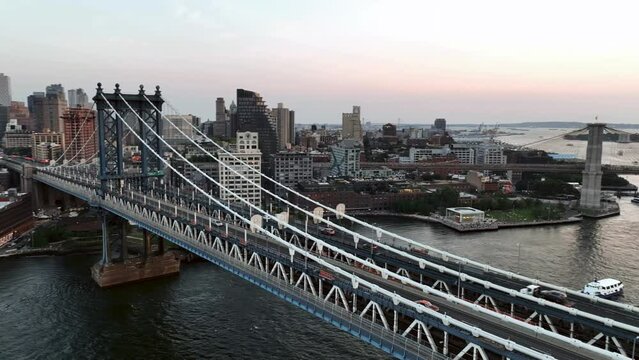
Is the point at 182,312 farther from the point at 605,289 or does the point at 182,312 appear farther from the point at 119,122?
the point at 605,289

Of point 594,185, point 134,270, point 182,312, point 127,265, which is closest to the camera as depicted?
point 182,312

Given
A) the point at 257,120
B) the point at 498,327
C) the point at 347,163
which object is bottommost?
the point at 347,163

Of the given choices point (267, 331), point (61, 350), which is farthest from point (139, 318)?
point (267, 331)

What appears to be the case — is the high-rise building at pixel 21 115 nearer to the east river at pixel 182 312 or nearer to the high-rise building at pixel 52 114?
the high-rise building at pixel 52 114

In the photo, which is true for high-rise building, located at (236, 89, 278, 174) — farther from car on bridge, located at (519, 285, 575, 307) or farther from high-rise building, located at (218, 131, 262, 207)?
car on bridge, located at (519, 285, 575, 307)

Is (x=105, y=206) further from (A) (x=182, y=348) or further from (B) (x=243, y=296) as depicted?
(A) (x=182, y=348)

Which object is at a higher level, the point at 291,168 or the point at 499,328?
the point at 291,168

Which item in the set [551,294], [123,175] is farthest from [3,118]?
[551,294]

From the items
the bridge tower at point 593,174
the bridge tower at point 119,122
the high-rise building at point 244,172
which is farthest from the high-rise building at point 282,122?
the bridge tower at point 119,122
